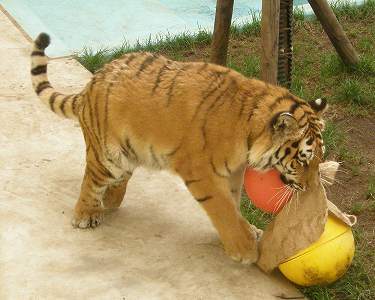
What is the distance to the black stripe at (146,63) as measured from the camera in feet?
10.8

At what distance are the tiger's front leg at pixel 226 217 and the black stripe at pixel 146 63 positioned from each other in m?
0.60

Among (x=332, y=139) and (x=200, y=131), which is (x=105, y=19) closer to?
(x=332, y=139)

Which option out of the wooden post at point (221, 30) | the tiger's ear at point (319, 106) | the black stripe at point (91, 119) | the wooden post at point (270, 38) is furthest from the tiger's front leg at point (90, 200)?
the wooden post at point (221, 30)

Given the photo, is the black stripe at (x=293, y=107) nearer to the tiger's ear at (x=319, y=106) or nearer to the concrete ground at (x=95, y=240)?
the tiger's ear at (x=319, y=106)

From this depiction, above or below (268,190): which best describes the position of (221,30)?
above

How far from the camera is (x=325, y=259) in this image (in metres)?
2.96

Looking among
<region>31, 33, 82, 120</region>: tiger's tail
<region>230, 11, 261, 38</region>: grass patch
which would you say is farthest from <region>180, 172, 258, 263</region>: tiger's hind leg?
<region>230, 11, 261, 38</region>: grass patch

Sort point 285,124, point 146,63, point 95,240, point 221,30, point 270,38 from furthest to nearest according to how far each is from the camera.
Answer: point 221,30 < point 270,38 < point 95,240 < point 146,63 < point 285,124

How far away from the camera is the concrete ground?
10.3ft

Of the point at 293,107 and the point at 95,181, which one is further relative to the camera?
the point at 95,181

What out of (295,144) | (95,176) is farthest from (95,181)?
(295,144)

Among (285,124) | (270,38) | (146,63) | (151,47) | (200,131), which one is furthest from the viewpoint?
(151,47)

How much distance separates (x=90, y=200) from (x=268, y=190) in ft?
3.22

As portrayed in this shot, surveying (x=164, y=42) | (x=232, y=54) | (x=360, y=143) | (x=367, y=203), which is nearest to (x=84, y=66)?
(x=164, y=42)
